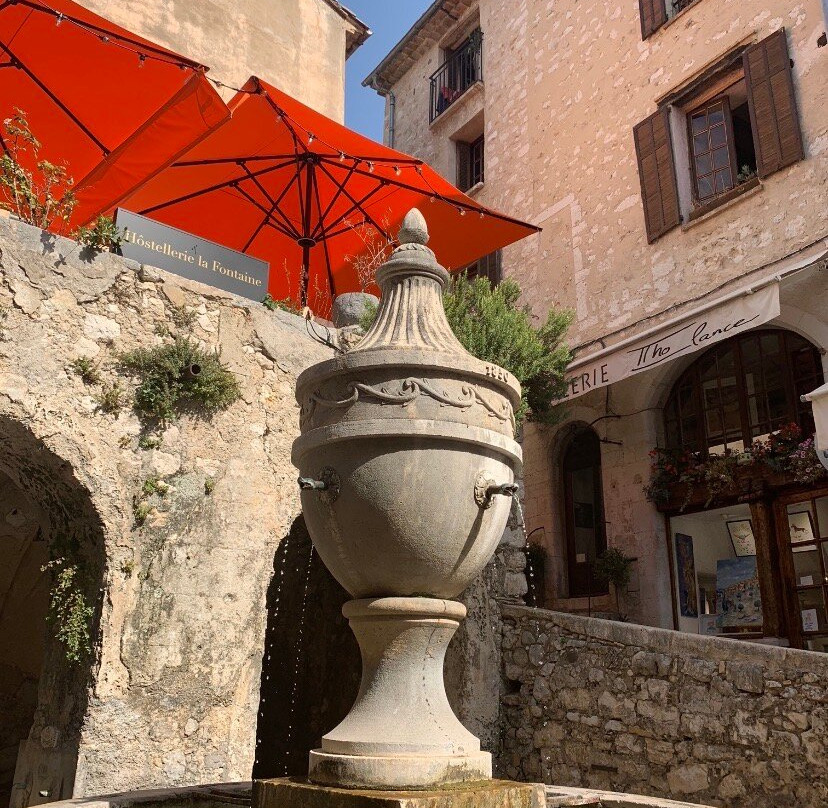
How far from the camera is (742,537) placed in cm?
838

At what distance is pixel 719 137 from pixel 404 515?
825 cm

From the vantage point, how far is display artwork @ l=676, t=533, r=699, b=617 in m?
8.71

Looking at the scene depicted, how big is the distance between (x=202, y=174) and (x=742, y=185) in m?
5.58

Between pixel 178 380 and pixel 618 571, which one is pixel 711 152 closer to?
pixel 618 571

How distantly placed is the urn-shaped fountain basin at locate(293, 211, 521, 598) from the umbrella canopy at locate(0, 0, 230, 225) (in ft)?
14.0

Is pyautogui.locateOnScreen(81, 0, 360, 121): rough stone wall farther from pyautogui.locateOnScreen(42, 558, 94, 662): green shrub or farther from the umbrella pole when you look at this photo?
pyautogui.locateOnScreen(42, 558, 94, 662): green shrub

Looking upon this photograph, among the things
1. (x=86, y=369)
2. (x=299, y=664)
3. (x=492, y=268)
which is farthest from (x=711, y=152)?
(x=86, y=369)

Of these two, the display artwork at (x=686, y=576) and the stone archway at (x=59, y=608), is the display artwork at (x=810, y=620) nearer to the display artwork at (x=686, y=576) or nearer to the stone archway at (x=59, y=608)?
the display artwork at (x=686, y=576)

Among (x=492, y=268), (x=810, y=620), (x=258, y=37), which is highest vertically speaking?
(x=258, y=37)

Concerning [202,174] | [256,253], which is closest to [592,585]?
[256,253]

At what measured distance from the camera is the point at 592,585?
987cm

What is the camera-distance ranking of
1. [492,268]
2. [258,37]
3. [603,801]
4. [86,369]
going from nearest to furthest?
[603,801] → [86,369] → [258,37] → [492,268]

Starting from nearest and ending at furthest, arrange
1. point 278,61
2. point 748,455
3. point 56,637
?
point 56,637 < point 748,455 < point 278,61

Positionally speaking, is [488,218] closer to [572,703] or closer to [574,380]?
[574,380]
